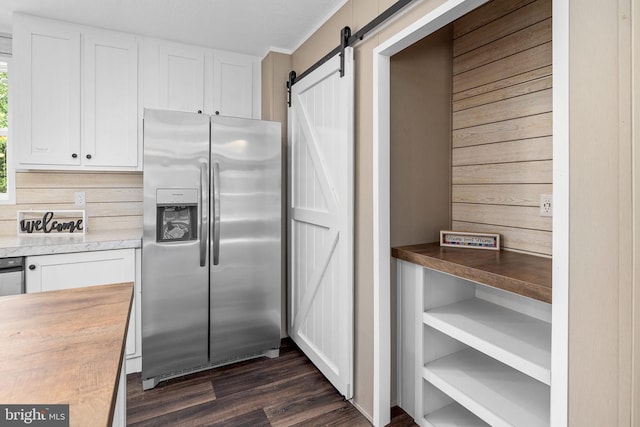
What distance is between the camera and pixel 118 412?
1131 millimetres

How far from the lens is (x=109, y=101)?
2.54 meters

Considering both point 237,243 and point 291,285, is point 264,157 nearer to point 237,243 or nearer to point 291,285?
point 237,243

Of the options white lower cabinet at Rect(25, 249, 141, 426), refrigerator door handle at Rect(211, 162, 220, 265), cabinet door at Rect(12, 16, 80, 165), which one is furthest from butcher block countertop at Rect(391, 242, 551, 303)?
cabinet door at Rect(12, 16, 80, 165)

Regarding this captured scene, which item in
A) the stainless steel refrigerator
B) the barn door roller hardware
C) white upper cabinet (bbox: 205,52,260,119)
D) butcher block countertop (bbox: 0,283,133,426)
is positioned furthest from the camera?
white upper cabinet (bbox: 205,52,260,119)

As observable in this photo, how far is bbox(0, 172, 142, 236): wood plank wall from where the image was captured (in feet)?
8.52

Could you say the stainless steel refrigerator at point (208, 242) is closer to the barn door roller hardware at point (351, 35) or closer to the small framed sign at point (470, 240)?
the barn door roller hardware at point (351, 35)

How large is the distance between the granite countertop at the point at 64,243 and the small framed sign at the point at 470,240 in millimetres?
2002

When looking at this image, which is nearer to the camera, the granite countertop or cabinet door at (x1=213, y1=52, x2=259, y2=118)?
the granite countertop

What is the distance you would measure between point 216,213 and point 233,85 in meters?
A: 1.22

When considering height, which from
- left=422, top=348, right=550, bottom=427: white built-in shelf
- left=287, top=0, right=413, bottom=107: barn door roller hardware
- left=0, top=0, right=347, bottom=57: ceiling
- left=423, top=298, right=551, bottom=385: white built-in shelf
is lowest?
left=422, top=348, right=550, bottom=427: white built-in shelf

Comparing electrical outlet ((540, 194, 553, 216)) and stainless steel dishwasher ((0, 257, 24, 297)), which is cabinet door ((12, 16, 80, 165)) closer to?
stainless steel dishwasher ((0, 257, 24, 297))

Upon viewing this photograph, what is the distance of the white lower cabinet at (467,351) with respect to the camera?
147 cm

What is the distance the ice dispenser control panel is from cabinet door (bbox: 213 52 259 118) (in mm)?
933

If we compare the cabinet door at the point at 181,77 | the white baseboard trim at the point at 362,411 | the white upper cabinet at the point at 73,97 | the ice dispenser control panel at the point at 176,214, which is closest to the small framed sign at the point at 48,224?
the white upper cabinet at the point at 73,97
